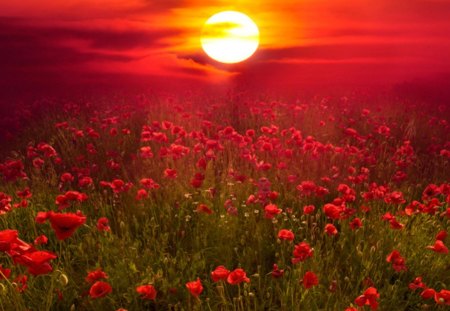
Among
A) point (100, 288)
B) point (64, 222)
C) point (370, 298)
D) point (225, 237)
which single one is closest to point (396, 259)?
point (370, 298)

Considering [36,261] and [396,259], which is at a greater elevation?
[36,261]

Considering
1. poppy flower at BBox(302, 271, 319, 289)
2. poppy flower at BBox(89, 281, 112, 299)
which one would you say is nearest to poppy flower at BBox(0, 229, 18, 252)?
poppy flower at BBox(89, 281, 112, 299)

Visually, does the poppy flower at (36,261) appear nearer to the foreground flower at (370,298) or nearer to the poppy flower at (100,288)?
the poppy flower at (100,288)

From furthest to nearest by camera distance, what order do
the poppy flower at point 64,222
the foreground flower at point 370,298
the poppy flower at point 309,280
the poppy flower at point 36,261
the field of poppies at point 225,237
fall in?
1. the field of poppies at point 225,237
2. the poppy flower at point 309,280
3. the foreground flower at point 370,298
4. the poppy flower at point 36,261
5. the poppy flower at point 64,222

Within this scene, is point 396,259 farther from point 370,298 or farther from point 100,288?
point 100,288

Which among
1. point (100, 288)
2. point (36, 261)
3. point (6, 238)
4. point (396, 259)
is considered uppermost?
point (6, 238)

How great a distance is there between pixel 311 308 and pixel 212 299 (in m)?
0.61

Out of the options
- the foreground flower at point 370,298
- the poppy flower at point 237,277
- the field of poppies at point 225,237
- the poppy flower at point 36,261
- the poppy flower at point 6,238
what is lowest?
the field of poppies at point 225,237

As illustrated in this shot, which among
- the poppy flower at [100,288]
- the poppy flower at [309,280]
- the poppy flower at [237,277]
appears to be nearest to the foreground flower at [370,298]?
the poppy flower at [309,280]

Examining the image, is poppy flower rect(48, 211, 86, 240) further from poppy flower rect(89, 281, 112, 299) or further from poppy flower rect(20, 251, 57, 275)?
poppy flower rect(89, 281, 112, 299)

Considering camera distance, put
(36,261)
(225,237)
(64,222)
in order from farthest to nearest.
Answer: (225,237) → (36,261) → (64,222)

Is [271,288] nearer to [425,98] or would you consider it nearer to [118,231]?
[118,231]

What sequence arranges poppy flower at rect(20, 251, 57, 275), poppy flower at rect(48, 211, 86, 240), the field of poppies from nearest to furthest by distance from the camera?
poppy flower at rect(48, 211, 86, 240) < poppy flower at rect(20, 251, 57, 275) < the field of poppies

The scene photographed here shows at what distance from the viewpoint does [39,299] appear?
9.01ft
